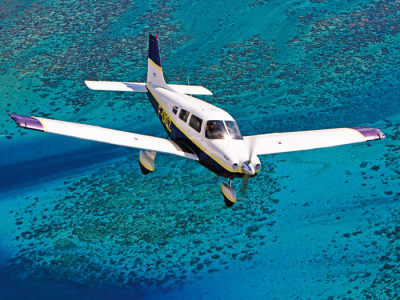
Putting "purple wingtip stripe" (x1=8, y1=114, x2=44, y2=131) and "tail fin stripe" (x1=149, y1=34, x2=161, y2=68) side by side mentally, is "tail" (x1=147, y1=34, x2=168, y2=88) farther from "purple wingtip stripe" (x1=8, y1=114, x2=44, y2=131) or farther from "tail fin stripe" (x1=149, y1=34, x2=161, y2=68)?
"purple wingtip stripe" (x1=8, y1=114, x2=44, y2=131)

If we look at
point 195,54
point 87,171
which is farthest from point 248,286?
point 195,54

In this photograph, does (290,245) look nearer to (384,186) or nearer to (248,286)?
(248,286)

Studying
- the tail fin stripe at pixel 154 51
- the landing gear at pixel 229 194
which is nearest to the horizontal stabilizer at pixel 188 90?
the tail fin stripe at pixel 154 51

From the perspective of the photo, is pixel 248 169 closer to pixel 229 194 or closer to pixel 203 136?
pixel 229 194

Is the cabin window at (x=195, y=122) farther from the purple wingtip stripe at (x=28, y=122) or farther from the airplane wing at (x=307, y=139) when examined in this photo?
the purple wingtip stripe at (x=28, y=122)

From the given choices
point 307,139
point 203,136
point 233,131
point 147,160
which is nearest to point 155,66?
point 147,160

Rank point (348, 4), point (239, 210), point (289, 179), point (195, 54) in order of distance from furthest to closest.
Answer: point (348, 4) → point (195, 54) → point (289, 179) → point (239, 210)

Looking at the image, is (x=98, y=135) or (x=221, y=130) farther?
(x=98, y=135)
